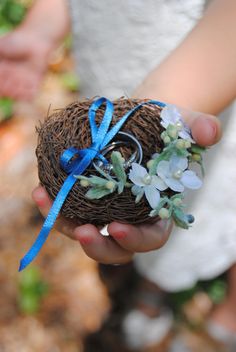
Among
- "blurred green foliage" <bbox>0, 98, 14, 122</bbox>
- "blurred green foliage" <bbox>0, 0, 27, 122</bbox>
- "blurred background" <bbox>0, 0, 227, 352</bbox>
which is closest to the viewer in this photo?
"blurred background" <bbox>0, 0, 227, 352</bbox>

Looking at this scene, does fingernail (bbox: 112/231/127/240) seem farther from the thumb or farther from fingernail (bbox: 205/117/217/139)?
the thumb

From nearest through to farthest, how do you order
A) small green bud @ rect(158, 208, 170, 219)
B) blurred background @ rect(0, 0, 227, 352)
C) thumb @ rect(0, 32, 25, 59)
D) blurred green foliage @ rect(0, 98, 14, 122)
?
small green bud @ rect(158, 208, 170, 219) < thumb @ rect(0, 32, 25, 59) < blurred background @ rect(0, 0, 227, 352) < blurred green foliage @ rect(0, 98, 14, 122)

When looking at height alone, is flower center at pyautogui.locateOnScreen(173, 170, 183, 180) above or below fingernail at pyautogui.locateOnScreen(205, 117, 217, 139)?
below

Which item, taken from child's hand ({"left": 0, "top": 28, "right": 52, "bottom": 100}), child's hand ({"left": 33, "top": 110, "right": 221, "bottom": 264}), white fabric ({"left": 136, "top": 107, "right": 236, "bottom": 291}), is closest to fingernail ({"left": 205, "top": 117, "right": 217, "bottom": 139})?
child's hand ({"left": 33, "top": 110, "right": 221, "bottom": 264})

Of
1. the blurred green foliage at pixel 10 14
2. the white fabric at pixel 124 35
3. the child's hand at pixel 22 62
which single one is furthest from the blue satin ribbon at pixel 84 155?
the blurred green foliage at pixel 10 14

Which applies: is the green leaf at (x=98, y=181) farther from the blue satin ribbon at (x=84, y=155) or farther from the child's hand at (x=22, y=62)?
the child's hand at (x=22, y=62)

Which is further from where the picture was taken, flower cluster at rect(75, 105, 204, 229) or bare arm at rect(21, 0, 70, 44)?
bare arm at rect(21, 0, 70, 44)

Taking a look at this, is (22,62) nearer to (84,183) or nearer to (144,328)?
(84,183)
